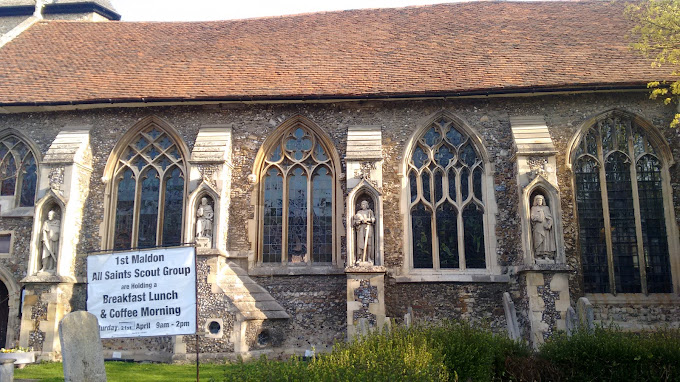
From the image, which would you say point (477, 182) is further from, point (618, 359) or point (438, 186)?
point (618, 359)

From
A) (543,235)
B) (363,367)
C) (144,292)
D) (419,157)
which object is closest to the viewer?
(363,367)

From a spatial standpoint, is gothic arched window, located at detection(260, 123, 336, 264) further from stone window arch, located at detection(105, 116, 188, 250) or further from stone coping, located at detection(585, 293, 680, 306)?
stone coping, located at detection(585, 293, 680, 306)

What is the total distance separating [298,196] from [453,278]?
417 cm

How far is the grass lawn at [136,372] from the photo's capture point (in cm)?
978

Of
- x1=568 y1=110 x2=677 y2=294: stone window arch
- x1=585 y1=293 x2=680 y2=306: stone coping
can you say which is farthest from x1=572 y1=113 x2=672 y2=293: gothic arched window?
x1=585 y1=293 x2=680 y2=306: stone coping

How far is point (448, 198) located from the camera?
13.2m

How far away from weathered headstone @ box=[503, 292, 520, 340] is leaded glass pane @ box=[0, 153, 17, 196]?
1234 centimetres

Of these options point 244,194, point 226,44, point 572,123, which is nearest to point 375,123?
point 244,194

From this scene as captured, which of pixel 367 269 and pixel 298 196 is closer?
pixel 367 269

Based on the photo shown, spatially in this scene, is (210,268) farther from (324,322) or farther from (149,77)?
(149,77)

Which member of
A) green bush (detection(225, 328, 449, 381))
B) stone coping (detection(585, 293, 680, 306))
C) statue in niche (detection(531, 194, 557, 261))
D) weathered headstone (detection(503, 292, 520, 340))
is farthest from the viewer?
stone coping (detection(585, 293, 680, 306))

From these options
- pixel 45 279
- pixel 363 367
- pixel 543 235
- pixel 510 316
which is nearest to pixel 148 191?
pixel 45 279

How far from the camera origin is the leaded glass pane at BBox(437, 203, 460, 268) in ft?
42.4

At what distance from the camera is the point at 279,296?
1273cm
